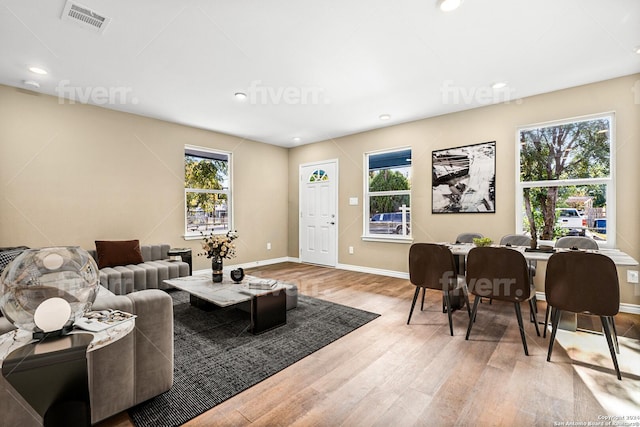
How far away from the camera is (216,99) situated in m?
3.96

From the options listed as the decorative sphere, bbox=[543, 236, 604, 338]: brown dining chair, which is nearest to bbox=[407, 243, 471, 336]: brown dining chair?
bbox=[543, 236, 604, 338]: brown dining chair

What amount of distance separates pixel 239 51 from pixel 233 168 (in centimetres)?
318

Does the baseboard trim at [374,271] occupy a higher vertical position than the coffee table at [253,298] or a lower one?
lower

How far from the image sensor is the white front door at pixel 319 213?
6020 millimetres

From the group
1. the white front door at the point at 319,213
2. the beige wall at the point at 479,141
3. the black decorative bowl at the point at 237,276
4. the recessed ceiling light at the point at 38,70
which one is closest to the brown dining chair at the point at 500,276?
the beige wall at the point at 479,141

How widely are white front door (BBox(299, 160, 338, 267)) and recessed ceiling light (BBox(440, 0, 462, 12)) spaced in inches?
151

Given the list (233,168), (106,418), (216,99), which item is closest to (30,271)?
(106,418)

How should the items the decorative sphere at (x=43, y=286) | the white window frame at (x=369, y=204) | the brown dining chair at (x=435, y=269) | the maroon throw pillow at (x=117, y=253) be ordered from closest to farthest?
the decorative sphere at (x=43, y=286) → the brown dining chair at (x=435, y=269) → the maroon throw pillow at (x=117, y=253) → the white window frame at (x=369, y=204)

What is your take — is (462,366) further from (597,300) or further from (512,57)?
(512,57)

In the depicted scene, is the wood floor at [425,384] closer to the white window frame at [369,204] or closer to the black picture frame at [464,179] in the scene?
the black picture frame at [464,179]

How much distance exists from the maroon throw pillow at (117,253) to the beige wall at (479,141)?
3.34 metres

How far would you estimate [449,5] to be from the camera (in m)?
2.18

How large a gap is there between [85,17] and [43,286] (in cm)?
239

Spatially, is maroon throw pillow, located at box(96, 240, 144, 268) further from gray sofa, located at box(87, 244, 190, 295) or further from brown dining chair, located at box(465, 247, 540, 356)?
brown dining chair, located at box(465, 247, 540, 356)
